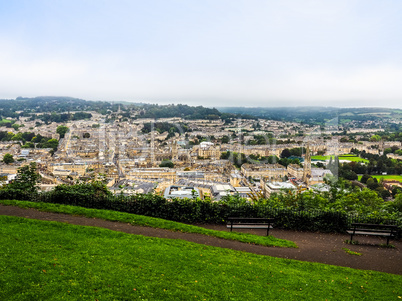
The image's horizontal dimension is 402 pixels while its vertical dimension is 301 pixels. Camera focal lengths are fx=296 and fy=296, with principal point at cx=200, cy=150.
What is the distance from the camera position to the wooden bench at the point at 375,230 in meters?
7.04

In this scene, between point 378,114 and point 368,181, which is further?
point 378,114

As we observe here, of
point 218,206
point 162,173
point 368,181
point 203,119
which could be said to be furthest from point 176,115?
point 218,206

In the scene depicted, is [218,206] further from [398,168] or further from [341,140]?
[341,140]

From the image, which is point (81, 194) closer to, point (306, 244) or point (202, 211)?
point (202, 211)

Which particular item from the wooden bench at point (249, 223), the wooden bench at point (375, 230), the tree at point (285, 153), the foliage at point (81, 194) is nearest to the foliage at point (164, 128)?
the tree at point (285, 153)

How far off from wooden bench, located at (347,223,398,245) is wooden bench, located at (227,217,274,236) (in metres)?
1.91

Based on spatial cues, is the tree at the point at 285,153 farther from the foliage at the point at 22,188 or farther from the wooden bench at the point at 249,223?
the foliage at the point at 22,188

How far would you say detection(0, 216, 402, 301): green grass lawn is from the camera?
3861 millimetres

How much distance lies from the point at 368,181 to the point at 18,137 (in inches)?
2597

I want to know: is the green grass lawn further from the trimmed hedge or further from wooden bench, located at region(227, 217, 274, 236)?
the trimmed hedge

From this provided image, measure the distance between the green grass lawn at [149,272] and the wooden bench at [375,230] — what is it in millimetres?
1842

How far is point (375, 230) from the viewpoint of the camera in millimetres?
7051

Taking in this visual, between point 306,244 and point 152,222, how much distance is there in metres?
3.69

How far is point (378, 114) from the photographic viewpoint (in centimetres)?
8006
